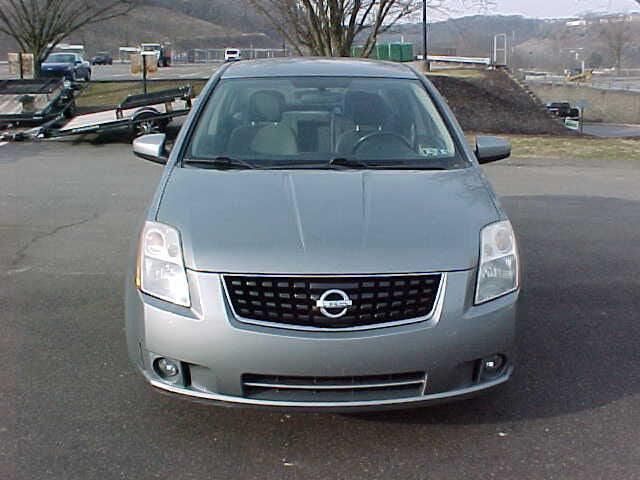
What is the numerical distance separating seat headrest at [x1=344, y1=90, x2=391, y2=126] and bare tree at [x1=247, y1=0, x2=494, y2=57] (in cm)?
1434

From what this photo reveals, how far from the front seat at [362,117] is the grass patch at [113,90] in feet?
61.0

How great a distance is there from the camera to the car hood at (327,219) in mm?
3430

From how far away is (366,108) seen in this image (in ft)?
16.7

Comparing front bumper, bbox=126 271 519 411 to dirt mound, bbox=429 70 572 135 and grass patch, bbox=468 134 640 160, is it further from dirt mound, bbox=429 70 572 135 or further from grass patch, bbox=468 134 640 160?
dirt mound, bbox=429 70 572 135

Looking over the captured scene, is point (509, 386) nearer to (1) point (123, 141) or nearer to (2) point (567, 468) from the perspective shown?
(2) point (567, 468)

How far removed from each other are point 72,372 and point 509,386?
7.56 ft

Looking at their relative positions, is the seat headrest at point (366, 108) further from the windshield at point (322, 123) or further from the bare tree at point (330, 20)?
the bare tree at point (330, 20)

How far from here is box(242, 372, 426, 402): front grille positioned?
337cm

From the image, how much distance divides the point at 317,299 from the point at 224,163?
1.41 meters

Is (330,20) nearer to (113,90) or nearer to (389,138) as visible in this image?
(113,90)

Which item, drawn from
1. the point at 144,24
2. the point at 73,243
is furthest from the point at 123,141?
the point at 144,24

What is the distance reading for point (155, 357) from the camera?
3.50m

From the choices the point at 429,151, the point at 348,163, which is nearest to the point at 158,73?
the point at 429,151

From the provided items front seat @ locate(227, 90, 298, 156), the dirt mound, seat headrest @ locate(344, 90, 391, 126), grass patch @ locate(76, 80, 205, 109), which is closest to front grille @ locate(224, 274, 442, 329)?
front seat @ locate(227, 90, 298, 156)
